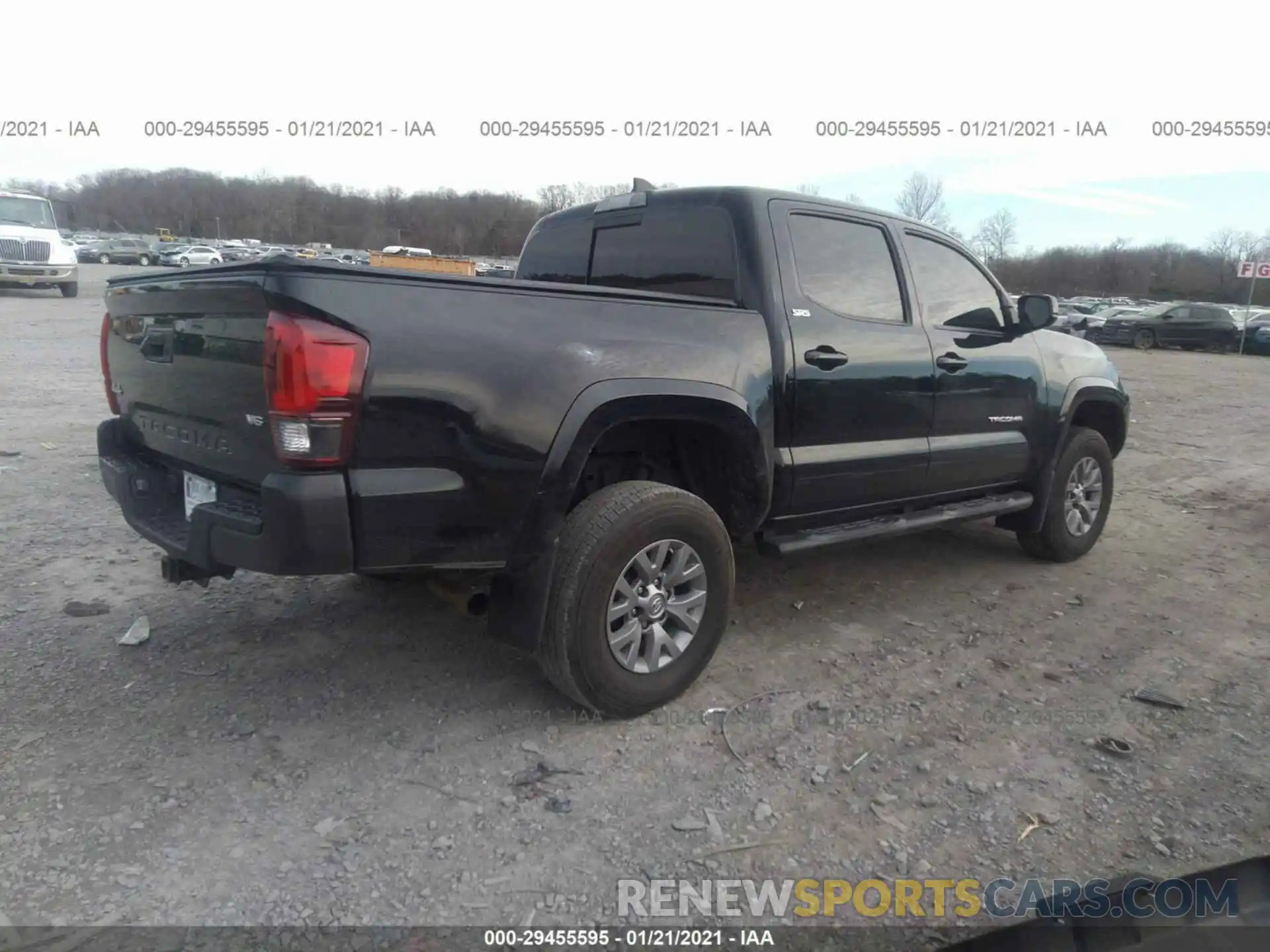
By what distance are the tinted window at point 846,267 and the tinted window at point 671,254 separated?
0.32m

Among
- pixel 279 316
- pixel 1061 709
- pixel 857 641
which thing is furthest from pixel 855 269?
pixel 279 316

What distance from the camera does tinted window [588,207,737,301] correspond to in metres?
3.63

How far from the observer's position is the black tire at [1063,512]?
16.7ft

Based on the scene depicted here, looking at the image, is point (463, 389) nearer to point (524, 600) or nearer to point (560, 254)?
point (524, 600)

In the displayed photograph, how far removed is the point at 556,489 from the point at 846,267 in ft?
6.21

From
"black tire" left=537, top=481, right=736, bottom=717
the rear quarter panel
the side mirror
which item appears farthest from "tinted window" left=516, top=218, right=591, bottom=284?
the side mirror

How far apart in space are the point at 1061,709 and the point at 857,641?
88 centimetres

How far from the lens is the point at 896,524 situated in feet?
13.6

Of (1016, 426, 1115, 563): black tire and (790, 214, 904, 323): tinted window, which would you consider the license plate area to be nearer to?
(790, 214, 904, 323): tinted window

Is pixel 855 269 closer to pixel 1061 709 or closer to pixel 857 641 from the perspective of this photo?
pixel 857 641

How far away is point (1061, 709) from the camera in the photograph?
3391 mm

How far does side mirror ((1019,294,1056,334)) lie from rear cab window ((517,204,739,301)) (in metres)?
1.93

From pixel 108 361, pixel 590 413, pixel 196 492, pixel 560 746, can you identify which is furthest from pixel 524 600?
pixel 108 361

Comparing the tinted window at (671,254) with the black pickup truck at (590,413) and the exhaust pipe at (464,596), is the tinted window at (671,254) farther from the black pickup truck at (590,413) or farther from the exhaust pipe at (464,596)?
the exhaust pipe at (464,596)
